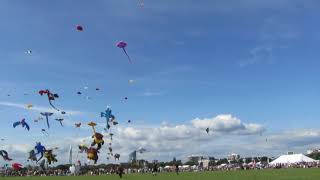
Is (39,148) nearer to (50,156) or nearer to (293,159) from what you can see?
(50,156)

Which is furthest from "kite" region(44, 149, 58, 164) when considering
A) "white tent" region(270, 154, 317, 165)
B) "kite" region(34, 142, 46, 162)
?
"white tent" region(270, 154, 317, 165)

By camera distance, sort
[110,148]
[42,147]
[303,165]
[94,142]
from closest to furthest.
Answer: [94,142] < [42,147] < [110,148] < [303,165]

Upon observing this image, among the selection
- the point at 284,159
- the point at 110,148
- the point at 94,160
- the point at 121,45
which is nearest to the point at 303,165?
the point at 284,159

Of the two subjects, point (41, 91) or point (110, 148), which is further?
point (110, 148)

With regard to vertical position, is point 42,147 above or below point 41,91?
below

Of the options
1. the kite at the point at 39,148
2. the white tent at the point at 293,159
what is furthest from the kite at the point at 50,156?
the white tent at the point at 293,159

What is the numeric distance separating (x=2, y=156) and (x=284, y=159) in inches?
2161

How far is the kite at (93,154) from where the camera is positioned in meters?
52.6

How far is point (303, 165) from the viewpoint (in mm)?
80062

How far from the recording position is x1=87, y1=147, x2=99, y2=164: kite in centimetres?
5257

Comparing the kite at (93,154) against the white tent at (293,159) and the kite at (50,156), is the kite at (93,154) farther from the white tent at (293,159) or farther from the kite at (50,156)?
the white tent at (293,159)

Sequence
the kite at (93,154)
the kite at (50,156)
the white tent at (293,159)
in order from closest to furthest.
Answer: the kite at (93,154) → the kite at (50,156) → the white tent at (293,159)

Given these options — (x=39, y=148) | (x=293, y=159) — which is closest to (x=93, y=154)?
(x=39, y=148)

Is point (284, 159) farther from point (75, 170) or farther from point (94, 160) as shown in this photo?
point (94, 160)
